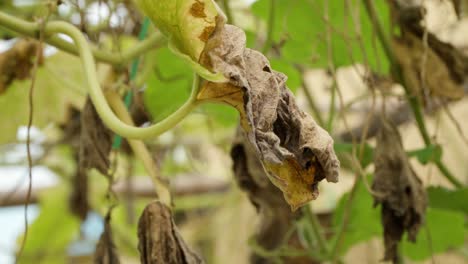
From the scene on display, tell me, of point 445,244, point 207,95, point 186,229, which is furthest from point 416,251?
point 186,229

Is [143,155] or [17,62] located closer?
[143,155]

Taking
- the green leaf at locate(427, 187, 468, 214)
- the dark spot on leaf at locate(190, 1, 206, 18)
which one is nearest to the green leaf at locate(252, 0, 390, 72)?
the green leaf at locate(427, 187, 468, 214)

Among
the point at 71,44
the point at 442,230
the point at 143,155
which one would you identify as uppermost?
the point at 71,44

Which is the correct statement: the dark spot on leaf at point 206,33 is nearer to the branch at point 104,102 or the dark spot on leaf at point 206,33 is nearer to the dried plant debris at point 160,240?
the branch at point 104,102

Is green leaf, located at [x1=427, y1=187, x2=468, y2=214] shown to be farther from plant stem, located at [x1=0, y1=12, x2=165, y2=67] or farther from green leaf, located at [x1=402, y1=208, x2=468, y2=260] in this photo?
plant stem, located at [x1=0, y1=12, x2=165, y2=67]

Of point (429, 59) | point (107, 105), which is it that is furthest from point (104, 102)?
point (429, 59)

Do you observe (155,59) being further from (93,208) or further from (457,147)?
(93,208)

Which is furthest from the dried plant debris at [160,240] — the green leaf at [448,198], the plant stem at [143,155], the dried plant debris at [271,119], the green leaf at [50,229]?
the green leaf at [50,229]

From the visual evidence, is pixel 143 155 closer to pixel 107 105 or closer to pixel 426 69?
pixel 107 105
